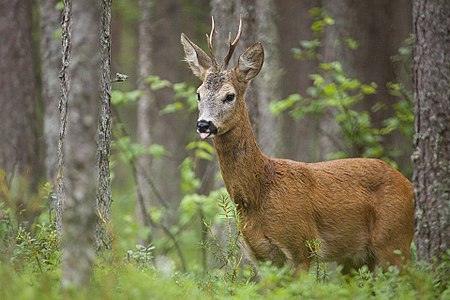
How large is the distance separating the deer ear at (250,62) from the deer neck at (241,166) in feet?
1.99

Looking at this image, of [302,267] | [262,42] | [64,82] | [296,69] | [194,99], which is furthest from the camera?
[296,69]

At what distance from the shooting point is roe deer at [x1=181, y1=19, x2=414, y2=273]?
754 cm

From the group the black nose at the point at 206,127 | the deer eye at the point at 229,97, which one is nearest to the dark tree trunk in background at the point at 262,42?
the deer eye at the point at 229,97

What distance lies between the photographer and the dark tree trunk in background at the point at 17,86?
11.5 m

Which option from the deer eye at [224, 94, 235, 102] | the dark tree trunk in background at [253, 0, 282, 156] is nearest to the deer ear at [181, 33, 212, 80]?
the deer eye at [224, 94, 235, 102]

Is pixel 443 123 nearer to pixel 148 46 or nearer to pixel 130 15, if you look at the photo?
pixel 148 46

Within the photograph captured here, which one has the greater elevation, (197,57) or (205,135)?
(197,57)

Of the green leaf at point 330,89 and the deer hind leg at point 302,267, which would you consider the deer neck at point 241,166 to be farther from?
the green leaf at point 330,89

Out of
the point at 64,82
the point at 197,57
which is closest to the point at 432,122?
the point at 197,57

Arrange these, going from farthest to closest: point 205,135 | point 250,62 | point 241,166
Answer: point 250,62, point 241,166, point 205,135

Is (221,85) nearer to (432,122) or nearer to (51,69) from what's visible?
(432,122)

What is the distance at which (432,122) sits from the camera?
7320 mm

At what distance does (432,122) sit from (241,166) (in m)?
1.87

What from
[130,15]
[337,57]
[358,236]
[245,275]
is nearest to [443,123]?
[358,236]
